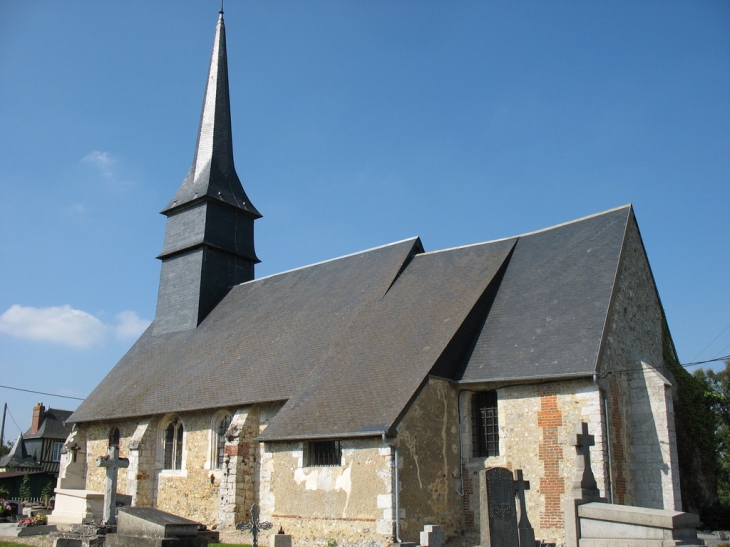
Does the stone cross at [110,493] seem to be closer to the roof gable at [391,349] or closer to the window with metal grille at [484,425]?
the roof gable at [391,349]

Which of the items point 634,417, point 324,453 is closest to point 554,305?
point 634,417

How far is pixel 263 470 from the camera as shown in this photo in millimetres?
14938

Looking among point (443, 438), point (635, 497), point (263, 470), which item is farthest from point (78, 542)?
point (635, 497)

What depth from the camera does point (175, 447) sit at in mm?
18594

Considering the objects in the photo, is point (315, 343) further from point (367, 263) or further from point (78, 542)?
point (78, 542)

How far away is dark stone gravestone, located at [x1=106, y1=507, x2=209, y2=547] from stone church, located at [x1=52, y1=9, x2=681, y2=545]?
11.9 feet

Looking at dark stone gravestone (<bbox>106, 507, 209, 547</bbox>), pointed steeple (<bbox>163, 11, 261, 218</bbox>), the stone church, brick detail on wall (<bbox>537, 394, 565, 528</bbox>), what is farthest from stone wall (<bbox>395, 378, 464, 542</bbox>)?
pointed steeple (<bbox>163, 11, 261, 218</bbox>)

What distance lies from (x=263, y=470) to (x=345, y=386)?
2490 mm

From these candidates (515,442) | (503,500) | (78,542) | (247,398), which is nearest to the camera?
(503,500)

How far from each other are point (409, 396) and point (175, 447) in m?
8.16

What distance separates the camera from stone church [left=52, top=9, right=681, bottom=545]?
42.5ft

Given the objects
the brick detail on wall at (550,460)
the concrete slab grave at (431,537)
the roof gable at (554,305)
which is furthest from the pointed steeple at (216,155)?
the concrete slab grave at (431,537)

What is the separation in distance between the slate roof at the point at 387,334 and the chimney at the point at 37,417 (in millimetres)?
21064

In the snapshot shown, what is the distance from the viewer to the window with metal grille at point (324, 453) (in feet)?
45.7
